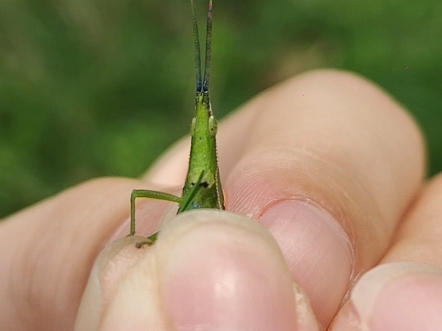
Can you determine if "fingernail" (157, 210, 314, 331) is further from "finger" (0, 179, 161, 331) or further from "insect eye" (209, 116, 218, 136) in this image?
"finger" (0, 179, 161, 331)

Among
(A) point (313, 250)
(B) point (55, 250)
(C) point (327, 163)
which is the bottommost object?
(B) point (55, 250)

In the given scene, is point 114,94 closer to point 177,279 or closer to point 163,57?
point 163,57

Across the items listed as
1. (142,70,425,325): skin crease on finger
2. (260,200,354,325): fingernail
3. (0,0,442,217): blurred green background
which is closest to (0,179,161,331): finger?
(142,70,425,325): skin crease on finger

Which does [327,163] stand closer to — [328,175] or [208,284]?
[328,175]

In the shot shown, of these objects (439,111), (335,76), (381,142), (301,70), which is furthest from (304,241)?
(301,70)

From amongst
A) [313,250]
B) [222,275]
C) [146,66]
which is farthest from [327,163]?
[146,66]

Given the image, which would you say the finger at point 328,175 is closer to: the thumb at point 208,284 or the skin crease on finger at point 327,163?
the skin crease on finger at point 327,163
